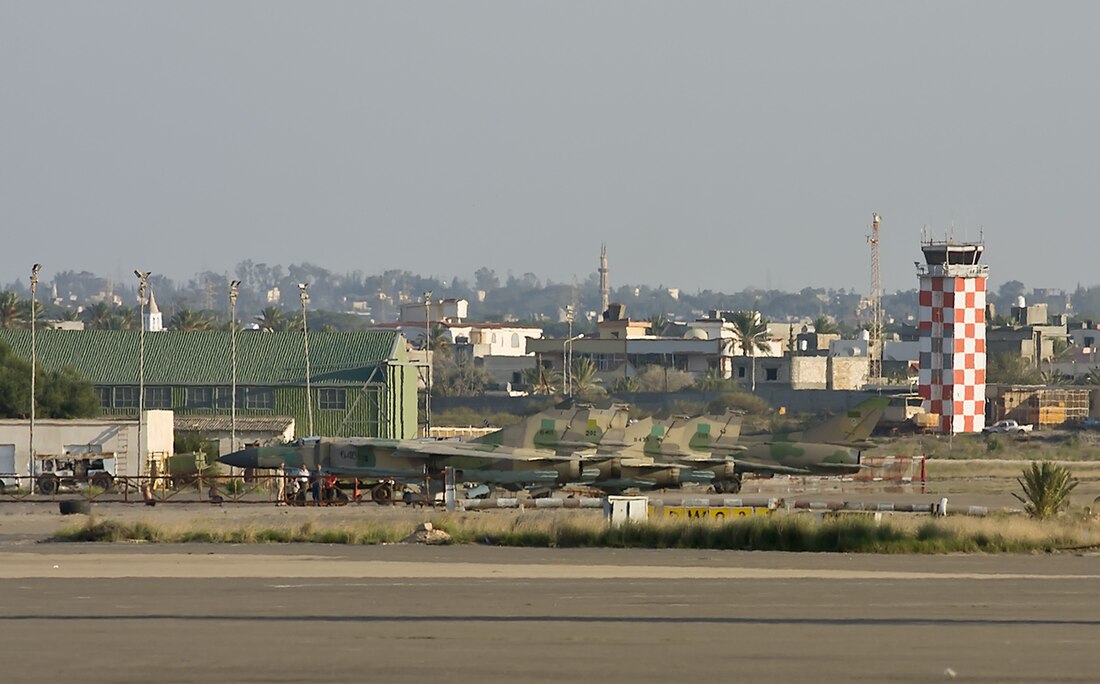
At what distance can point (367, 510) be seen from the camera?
3981 centimetres

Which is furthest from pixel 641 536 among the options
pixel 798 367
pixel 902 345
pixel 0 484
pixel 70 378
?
pixel 902 345

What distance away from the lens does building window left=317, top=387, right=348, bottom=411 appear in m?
72.3

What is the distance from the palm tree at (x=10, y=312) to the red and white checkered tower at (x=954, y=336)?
6584cm

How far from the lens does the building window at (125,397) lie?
7269 cm

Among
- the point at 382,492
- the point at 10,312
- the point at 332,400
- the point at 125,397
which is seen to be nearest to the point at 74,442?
the point at 382,492

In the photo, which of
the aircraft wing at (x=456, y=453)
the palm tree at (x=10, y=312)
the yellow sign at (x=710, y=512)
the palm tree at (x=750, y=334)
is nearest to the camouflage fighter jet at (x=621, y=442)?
the aircraft wing at (x=456, y=453)

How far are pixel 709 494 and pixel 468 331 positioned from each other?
13127 cm

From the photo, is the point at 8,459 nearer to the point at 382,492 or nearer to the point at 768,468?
the point at 382,492

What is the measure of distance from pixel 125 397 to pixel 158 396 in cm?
166

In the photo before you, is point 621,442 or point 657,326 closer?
point 621,442

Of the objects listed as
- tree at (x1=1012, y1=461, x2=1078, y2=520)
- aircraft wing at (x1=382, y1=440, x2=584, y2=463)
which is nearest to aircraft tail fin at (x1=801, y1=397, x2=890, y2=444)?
aircraft wing at (x1=382, y1=440, x2=584, y2=463)

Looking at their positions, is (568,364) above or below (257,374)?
below

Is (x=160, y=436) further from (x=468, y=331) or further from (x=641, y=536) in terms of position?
(x=468, y=331)

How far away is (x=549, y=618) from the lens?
730 inches
